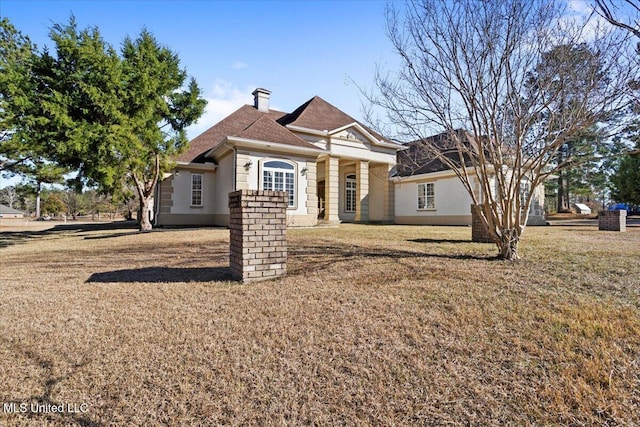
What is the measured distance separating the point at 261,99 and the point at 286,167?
8.79 metres

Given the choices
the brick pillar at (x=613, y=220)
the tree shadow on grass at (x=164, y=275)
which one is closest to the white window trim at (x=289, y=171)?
the tree shadow on grass at (x=164, y=275)

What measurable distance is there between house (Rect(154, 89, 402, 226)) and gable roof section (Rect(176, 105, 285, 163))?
2.1 inches

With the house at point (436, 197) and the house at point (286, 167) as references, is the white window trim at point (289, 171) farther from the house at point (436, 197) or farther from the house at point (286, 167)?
the house at point (436, 197)

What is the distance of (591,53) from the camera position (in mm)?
5219

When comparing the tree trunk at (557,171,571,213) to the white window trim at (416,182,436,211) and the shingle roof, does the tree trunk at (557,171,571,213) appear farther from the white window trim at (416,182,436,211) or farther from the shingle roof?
the shingle roof

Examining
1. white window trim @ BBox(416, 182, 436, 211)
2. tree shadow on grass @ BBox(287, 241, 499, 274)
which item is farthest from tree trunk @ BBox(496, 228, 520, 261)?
white window trim @ BBox(416, 182, 436, 211)

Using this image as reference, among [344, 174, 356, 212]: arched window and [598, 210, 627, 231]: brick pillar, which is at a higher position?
[344, 174, 356, 212]: arched window

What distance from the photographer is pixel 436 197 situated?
18750mm

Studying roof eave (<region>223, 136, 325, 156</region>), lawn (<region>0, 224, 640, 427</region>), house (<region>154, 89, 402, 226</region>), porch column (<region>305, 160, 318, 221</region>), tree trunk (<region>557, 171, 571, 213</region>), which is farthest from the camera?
tree trunk (<region>557, 171, 571, 213</region>)

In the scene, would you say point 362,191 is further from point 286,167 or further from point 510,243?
point 510,243

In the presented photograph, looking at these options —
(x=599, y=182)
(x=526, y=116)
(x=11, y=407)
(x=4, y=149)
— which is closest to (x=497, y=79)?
(x=526, y=116)

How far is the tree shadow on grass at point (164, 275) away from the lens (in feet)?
16.0

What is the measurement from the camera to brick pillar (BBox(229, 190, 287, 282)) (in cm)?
452

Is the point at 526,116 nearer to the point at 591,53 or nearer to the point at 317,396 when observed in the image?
the point at 591,53
